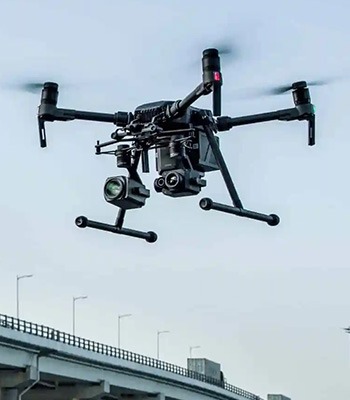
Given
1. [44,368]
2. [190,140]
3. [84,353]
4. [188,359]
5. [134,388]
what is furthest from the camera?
[188,359]

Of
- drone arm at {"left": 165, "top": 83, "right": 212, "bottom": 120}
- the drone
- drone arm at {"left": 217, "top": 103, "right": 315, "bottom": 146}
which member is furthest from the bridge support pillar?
drone arm at {"left": 165, "top": 83, "right": 212, "bottom": 120}

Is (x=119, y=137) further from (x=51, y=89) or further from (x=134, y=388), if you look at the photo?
(x=134, y=388)

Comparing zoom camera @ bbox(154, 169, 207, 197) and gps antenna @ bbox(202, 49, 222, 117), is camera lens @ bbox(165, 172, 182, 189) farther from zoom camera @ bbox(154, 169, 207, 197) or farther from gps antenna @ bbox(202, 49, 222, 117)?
gps antenna @ bbox(202, 49, 222, 117)

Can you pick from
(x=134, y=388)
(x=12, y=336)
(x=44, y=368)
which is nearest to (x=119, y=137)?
(x=12, y=336)

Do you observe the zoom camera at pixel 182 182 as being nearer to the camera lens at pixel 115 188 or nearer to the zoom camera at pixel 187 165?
the zoom camera at pixel 187 165

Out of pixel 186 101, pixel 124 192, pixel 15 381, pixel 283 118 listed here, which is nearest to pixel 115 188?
pixel 124 192

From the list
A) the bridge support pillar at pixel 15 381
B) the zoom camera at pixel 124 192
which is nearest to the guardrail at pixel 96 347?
the bridge support pillar at pixel 15 381

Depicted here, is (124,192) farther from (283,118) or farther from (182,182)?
(283,118)
